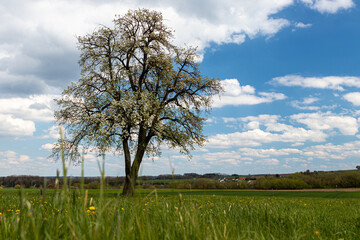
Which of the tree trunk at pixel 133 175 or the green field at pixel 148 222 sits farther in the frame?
the green field at pixel 148 222

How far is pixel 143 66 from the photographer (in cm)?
2288

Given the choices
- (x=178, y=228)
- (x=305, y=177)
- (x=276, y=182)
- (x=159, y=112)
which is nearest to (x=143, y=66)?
(x=159, y=112)

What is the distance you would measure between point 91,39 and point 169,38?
22.4 ft

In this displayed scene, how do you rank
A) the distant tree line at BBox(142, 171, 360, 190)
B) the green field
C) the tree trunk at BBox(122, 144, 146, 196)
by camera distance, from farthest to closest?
the distant tree line at BBox(142, 171, 360, 190)
the green field
the tree trunk at BBox(122, 144, 146, 196)

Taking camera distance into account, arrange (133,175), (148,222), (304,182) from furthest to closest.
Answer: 1. (304,182)
2. (148,222)
3. (133,175)

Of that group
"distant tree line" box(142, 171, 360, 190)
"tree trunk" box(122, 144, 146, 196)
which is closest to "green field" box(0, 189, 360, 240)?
"tree trunk" box(122, 144, 146, 196)

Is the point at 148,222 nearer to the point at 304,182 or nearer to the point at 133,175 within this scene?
the point at 133,175

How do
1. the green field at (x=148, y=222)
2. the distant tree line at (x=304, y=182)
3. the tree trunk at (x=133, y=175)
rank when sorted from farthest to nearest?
the distant tree line at (x=304, y=182) < the green field at (x=148, y=222) < the tree trunk at (x=133, y=175)

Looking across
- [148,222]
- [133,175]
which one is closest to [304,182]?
[148,222]

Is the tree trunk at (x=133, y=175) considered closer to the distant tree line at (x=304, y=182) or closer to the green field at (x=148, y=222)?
the green field at (x=148, y=222)

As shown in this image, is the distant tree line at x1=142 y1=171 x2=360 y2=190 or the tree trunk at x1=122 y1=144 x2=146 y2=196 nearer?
the tree trunk at x1=122 y1=144 x2=146 y2=196

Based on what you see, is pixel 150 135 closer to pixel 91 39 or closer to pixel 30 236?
pixel 91 39

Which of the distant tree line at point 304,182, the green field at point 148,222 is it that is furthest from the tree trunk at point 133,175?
the distant tree line at point 304,182

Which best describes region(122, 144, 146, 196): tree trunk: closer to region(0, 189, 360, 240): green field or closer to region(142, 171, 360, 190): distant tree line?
region(0, 189, 360, 240): green field
